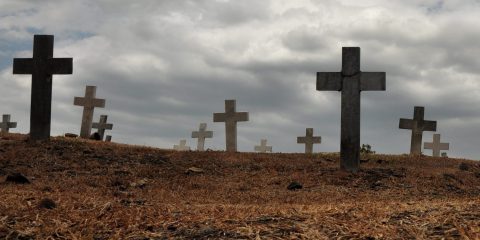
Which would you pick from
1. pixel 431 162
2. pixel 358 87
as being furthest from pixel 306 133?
pixel 358 87

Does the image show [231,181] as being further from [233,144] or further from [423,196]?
[233,144]

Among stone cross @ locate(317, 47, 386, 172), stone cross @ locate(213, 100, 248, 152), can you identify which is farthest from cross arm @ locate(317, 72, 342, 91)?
stone cross @ locate(213, 100, 248, 152)

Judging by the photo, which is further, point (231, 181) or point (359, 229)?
point (231, 181)

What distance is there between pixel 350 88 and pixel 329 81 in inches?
24.6

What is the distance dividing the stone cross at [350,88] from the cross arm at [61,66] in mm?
7719

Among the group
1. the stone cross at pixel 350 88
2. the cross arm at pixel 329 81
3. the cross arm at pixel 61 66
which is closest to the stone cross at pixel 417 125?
the stone cross at pixel 350 88

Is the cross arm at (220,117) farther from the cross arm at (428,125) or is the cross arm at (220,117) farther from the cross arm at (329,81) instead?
the cross arm at (428,125)

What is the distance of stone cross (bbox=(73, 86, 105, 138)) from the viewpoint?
24.9 m

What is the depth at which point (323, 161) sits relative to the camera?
57.3 feet

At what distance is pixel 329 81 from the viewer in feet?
53.0

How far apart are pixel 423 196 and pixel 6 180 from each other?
886 cm

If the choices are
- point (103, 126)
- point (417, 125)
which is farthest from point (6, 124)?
point (417, 125)

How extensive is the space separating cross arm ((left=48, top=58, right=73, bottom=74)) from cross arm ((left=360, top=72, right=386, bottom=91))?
29.2ft

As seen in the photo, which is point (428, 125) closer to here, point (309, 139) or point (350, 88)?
point (309, 139)
